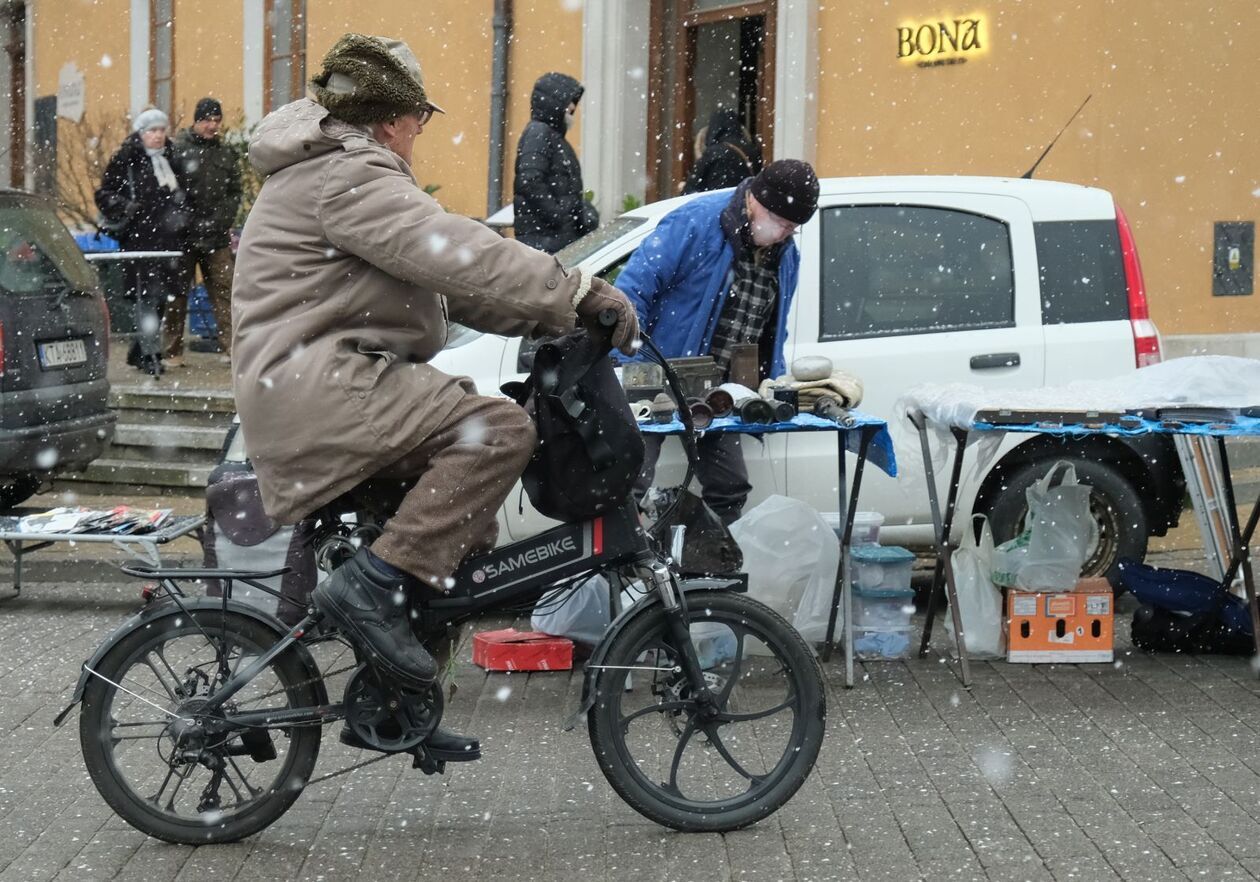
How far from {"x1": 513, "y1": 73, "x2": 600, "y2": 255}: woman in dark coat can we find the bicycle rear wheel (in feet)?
20.1

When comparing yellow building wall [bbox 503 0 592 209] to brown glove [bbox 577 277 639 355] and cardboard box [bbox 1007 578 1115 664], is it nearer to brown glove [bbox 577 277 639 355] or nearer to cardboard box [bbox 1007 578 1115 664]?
cardboard box [bbox 1007 578 1115 664]

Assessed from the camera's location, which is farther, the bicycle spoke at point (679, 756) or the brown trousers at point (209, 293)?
the brown trousers at point (209, 293)

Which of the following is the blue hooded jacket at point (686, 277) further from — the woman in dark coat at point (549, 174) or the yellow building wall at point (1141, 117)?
the yellow building wall at point (1141, 117)

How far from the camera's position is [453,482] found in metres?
4.57

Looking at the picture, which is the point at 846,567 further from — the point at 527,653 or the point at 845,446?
the point at 527,653

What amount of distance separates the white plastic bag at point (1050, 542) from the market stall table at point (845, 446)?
A: 0.62 m

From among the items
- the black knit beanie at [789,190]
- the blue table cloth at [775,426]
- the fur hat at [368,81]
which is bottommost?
the blue table cloth at [775,426]

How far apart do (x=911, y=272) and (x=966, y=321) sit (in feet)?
0.99

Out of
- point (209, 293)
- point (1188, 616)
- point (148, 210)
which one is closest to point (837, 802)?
point (1188, 616)

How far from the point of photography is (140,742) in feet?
15.8

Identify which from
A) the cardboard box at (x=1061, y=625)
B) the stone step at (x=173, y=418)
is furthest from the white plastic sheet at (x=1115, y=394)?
the stone step at (x=173, y=418)

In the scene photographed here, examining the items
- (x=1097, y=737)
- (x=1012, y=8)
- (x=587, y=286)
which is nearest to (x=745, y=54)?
(x=1012, y=8)

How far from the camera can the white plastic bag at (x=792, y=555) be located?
272 inches

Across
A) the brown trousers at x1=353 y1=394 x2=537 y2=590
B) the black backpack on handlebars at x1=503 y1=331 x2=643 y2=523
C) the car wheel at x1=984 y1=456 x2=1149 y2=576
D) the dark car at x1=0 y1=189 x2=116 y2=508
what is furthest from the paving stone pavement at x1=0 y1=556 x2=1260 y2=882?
the dark car at x1=0 y1=189 x2=116 y2=508
